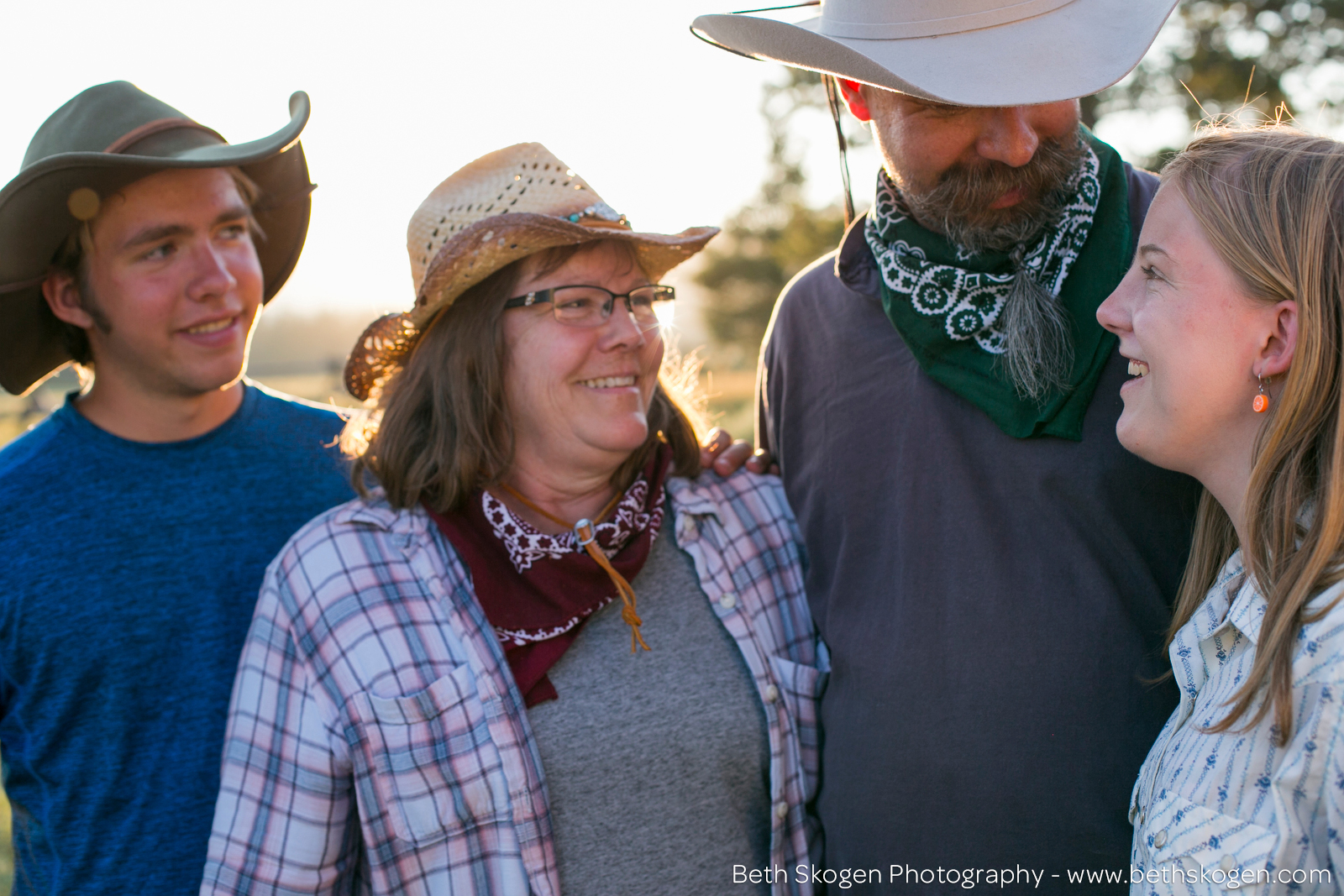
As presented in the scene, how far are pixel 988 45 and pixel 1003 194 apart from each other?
0.31 metres

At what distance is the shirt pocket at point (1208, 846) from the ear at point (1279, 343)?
71 cm

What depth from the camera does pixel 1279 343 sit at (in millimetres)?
1616

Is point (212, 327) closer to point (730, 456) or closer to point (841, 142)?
point (730, 456)

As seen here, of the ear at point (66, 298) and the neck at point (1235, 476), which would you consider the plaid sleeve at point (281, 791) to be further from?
the neck at point (1235, 476)

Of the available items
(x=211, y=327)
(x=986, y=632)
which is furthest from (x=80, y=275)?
(x=986, y=632)

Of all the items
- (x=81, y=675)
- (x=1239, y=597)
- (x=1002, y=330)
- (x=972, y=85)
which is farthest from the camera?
(x=81, y=675)

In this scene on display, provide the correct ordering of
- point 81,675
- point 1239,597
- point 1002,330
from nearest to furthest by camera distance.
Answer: point 1239,597, point 1002,330, point 81,675

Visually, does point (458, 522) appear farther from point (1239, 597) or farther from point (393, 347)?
point (1239, 597)

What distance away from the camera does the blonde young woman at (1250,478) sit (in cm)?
144

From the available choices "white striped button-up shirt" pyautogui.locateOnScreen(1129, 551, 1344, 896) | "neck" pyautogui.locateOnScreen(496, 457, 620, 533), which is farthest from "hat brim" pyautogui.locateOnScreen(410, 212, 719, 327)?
"white striped button-up shirt" pyautogui.locateOnScreen(1129, 551, 1344, 896)

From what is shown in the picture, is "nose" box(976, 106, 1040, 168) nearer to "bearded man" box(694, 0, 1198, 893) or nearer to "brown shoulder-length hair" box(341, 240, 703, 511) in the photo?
"bearded man" box(694, 0, 1198, 893)

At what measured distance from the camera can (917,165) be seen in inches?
89.3

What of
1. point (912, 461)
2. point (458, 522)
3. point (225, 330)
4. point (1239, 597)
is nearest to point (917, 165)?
point (912, 461)

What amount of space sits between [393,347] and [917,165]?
1.43m
